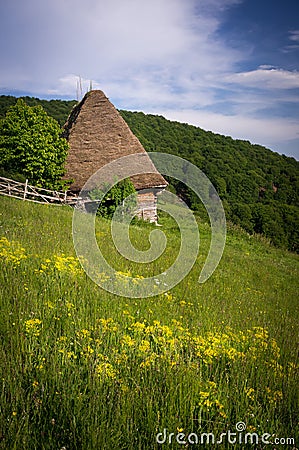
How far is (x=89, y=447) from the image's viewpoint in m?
2.54

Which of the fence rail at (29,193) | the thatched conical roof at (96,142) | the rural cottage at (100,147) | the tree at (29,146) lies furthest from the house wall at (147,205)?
the tree at (29,146)

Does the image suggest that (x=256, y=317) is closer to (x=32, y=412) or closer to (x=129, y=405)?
(x=129, y=405)

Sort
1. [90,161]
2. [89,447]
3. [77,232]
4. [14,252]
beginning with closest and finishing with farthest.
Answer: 1. [89,447]
2. [14,252]
3. [77,232]
4. [90,161]

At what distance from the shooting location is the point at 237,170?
5447 cm

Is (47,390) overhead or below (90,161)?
below

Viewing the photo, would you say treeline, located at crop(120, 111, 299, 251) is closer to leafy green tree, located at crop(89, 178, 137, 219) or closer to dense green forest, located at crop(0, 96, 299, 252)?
dense green forest, located at crop(0, 96, 299, 252)

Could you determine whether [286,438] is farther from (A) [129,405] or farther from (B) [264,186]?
(B) [264,186]

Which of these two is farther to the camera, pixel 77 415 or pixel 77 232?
pixel 77 232

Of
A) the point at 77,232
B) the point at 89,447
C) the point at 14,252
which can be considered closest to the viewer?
the point at 89,447

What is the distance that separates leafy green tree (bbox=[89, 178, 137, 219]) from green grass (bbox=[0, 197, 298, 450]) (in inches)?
609

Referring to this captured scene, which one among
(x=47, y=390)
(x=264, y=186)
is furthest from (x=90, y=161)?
(x=264, y=186)

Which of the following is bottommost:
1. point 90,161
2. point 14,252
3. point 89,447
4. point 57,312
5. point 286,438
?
point 286,438

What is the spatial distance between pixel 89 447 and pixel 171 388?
3.05ft

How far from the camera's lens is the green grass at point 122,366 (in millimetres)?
2822
